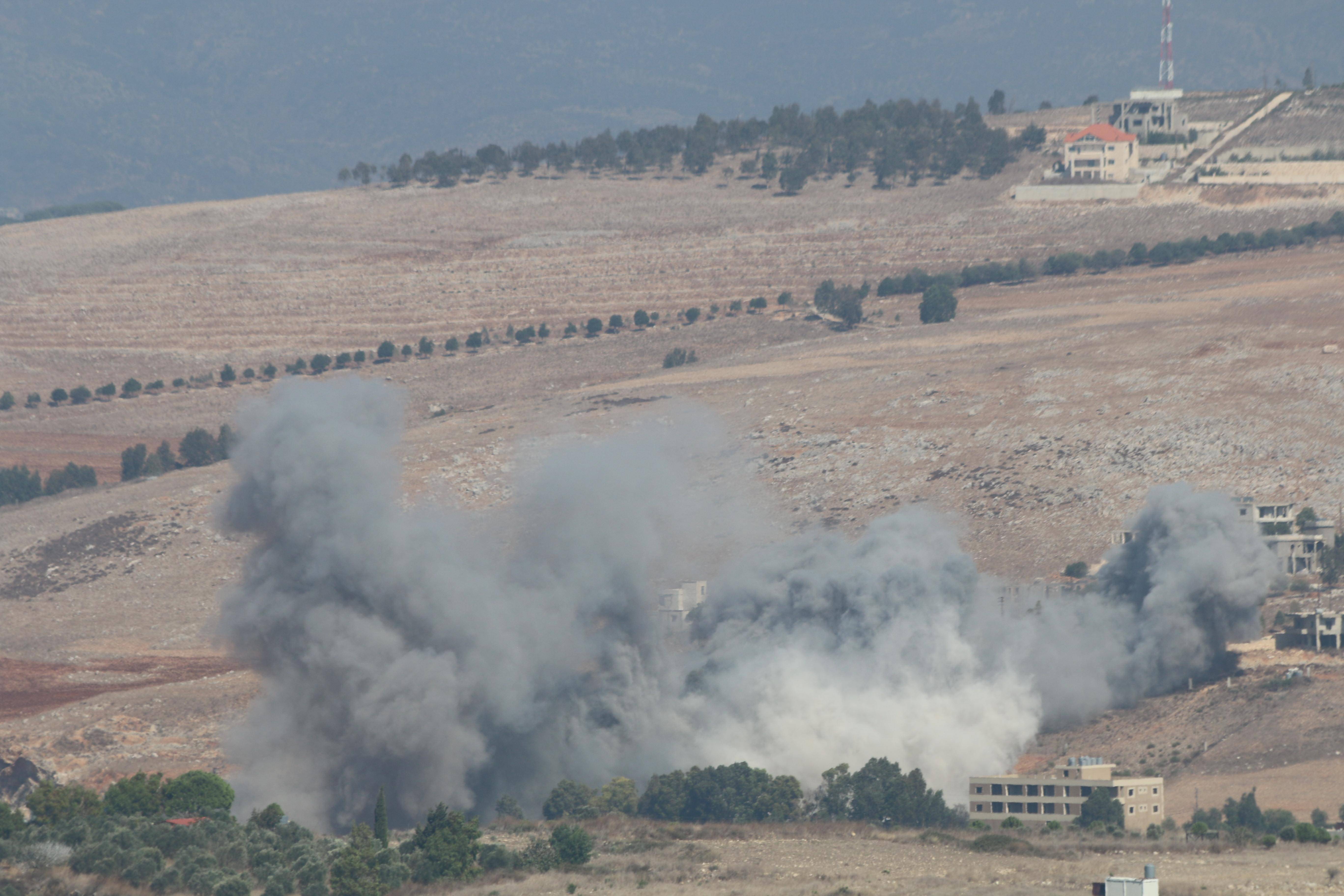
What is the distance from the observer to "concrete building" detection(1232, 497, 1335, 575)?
362 feet

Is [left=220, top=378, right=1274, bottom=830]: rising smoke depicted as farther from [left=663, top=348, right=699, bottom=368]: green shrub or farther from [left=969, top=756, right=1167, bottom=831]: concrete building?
[left=663, top=348, right=699, bottom=368]: green shrub

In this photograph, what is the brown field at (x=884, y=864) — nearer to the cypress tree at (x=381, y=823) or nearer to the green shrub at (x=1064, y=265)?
the cypress tree at (x=381, y=823)

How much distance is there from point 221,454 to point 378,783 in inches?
3123

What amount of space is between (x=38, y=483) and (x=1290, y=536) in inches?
3877

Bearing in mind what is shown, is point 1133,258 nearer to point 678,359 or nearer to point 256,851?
Answer: point 678,359

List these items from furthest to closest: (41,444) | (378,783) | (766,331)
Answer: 1. (766,331)
2. (41,444)
3. (378,783)

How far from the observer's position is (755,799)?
8638cm

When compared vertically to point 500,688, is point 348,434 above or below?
above

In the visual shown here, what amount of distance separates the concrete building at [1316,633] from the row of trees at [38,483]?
3823 inches

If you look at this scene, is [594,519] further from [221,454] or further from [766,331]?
[766,331]

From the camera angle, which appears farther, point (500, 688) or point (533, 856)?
point (500, 688)

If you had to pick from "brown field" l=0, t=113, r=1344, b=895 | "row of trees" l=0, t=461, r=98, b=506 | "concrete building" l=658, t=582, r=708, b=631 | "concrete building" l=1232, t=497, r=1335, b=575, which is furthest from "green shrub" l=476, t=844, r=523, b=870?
"row of trees" l=0, t=461, r=98, b=506

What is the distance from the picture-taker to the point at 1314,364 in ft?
471

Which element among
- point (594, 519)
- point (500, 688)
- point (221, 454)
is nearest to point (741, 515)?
point (594, 519)
